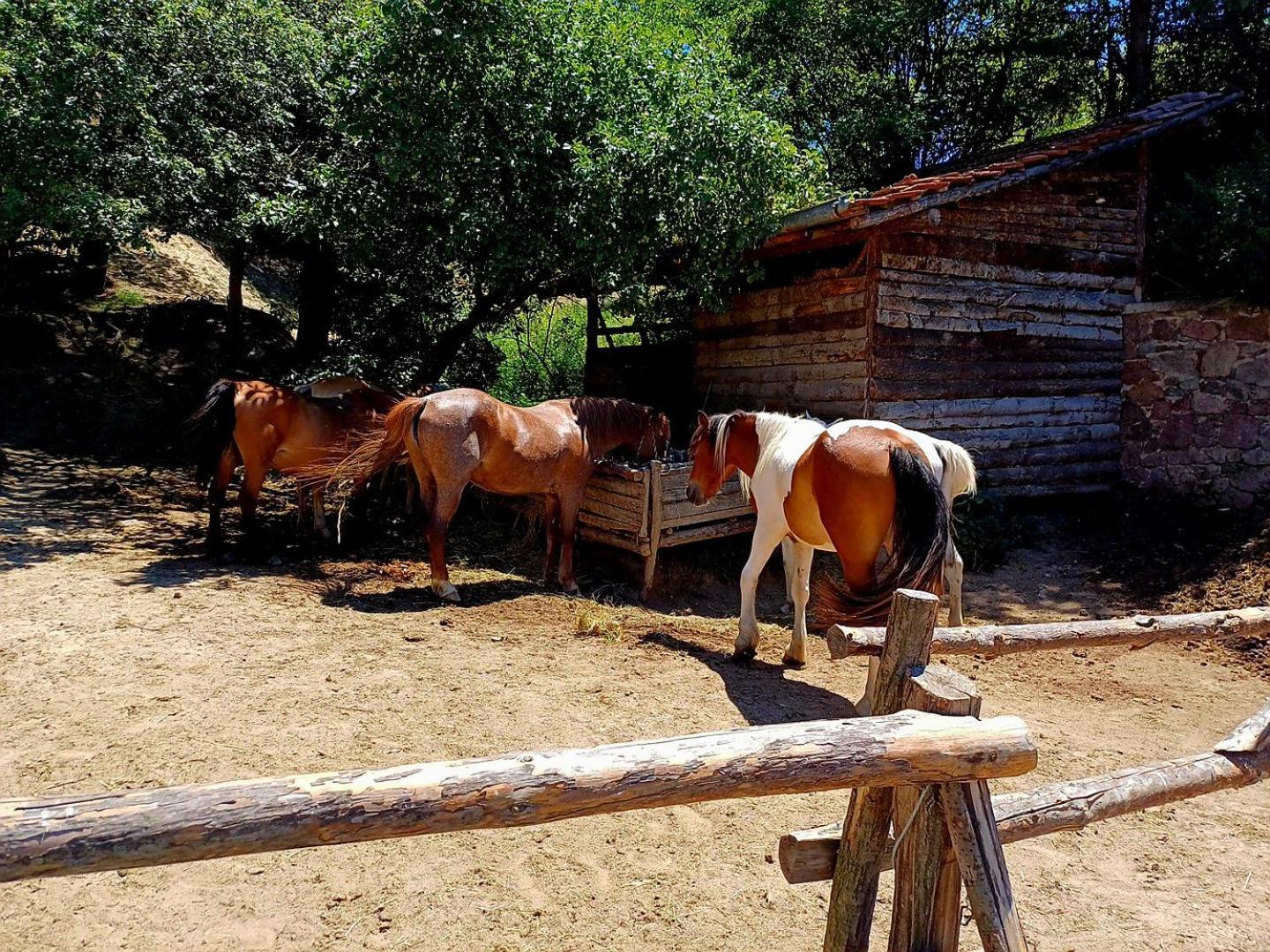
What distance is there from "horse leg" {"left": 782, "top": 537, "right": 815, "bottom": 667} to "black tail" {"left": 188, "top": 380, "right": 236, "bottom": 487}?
17.4ft

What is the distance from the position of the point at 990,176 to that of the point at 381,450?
6212 millimetres

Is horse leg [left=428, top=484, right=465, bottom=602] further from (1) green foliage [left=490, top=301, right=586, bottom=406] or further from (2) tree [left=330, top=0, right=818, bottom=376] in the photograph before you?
(1) green foliage [left=490, top=301, right=586, bottom=406]

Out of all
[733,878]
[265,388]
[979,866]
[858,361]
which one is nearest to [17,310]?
[265,388]

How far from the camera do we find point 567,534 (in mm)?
7051

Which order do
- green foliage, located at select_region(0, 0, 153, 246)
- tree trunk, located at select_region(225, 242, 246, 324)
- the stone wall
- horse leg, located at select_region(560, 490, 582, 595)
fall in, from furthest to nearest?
tree trunk, located at select_region(225, 242, 246, 324) → the stone wall → horse leg, located at select_region(560, 490, 582, 595) → green foliage, located at select_region(0, 0, 153, 246)

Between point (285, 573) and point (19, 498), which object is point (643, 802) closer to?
point (285, 573)

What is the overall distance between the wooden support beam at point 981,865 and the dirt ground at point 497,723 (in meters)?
0.95

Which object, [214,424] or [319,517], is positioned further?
[319,517]

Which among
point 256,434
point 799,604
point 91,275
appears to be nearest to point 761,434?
point 799,604

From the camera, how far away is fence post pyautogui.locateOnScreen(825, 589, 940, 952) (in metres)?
2.17

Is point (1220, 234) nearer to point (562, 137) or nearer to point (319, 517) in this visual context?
point (562, 137)

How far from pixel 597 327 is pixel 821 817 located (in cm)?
910

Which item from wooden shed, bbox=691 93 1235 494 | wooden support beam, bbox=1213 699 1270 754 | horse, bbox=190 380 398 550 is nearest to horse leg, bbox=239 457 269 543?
horse, bbox=190 380 398 550

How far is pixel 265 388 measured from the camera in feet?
24.5
